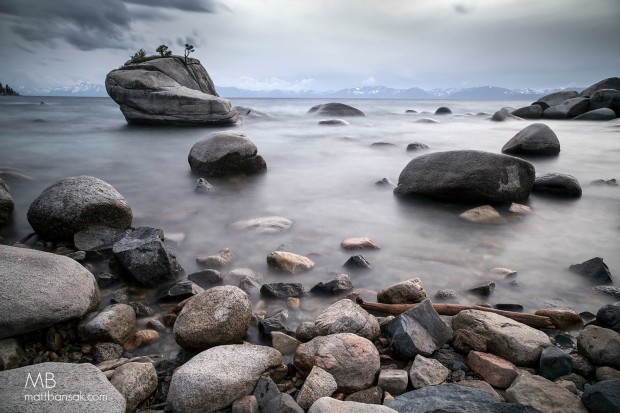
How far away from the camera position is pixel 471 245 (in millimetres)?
4574

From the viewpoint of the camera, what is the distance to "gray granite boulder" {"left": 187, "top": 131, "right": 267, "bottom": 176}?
7.75m

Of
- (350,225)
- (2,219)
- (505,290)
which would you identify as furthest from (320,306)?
(2,219)

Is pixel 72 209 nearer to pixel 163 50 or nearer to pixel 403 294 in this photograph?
pixel 403 294

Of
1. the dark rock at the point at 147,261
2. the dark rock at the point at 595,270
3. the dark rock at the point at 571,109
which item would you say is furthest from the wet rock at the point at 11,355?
the dark rock at the point at 571,109

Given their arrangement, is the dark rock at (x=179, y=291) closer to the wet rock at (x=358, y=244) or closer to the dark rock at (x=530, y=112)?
the wet rock at (x=358, y=244)

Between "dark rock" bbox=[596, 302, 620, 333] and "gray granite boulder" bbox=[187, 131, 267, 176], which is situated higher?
"gray granite boulder" bbox=[187, 131, 267, 176]

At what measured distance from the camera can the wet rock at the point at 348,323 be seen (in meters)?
2.71

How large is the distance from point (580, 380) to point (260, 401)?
6.50ft

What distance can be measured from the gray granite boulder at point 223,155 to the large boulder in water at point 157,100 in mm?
9294

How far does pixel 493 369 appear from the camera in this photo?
2352 mm

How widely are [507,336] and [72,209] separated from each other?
4398 mm

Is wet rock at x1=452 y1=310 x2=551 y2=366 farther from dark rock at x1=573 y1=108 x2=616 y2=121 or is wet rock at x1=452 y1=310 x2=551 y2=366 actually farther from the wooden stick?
dark rock at x1=573 y1=108 x2=616 y2=121

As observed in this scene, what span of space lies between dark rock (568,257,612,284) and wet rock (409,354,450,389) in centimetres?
236

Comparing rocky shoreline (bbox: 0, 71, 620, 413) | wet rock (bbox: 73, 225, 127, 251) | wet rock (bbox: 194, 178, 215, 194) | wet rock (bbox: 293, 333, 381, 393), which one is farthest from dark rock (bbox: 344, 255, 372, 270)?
wet rock (bbox: 194, 178, 215, 194)
